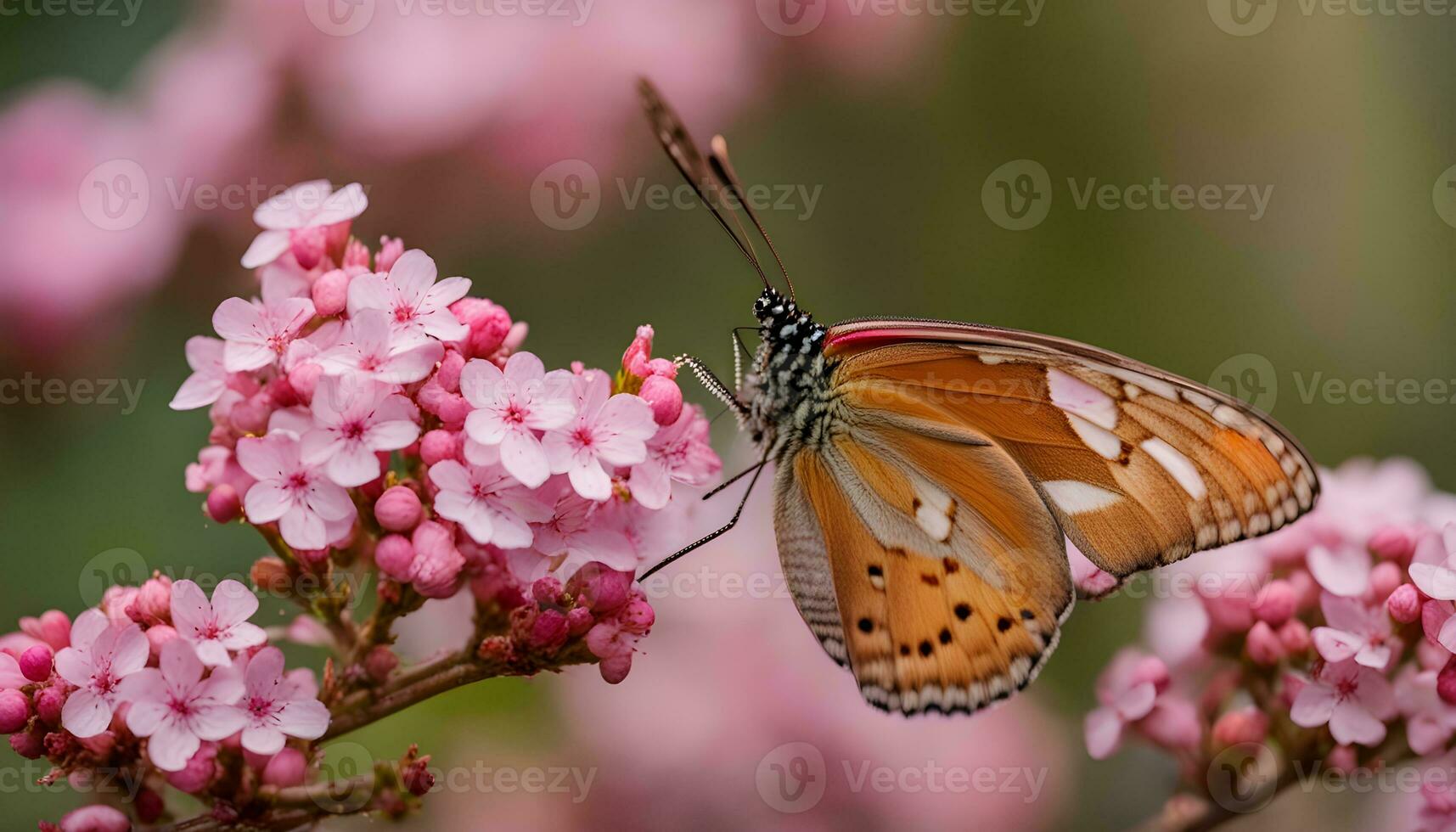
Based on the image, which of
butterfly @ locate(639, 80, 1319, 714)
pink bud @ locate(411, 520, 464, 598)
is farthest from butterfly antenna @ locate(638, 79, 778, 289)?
pink bud @ locate(411, 520, 464, 598)

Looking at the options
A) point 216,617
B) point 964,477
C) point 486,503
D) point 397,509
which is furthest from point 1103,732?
point 216,617

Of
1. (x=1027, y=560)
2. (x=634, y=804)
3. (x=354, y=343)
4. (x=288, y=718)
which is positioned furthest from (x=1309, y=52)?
(x=288, y=718)

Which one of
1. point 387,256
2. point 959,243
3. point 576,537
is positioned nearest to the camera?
point 576,537

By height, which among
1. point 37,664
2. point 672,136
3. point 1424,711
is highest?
point 672,136

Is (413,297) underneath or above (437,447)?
above

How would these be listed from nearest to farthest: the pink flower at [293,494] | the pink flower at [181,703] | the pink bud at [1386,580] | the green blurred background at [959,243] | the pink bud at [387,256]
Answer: the pink flower at [181,703] → the pink flower at [293,494] → the pink bud at [387,256] → the pink bud at [1386,580] → the green blurred background at [959,243]

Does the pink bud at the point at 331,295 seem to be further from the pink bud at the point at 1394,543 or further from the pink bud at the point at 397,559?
the pink bud at the point at 1394,543

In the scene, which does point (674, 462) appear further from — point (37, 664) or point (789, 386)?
point (37, 664)

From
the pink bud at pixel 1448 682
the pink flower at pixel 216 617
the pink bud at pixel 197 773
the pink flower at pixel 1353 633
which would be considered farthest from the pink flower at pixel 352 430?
the pink bud at pixel 1448 682
